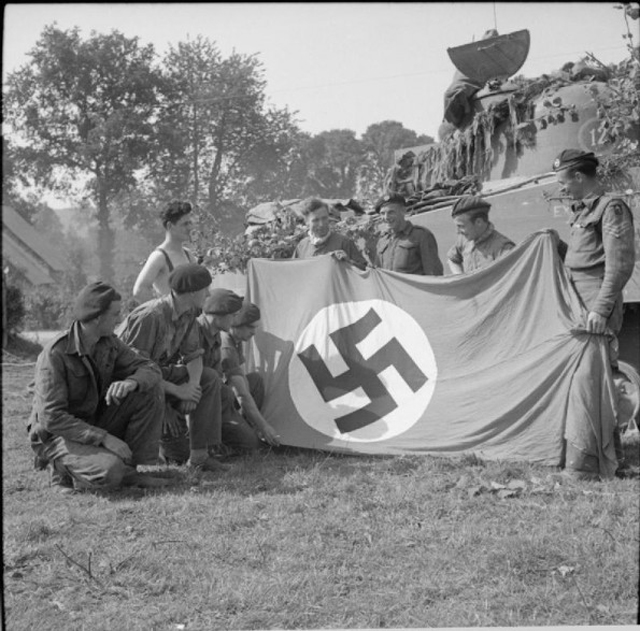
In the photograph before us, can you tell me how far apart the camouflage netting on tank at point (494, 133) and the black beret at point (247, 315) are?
216 cm

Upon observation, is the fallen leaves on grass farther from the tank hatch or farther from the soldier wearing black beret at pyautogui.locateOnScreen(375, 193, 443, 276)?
the tank hatch

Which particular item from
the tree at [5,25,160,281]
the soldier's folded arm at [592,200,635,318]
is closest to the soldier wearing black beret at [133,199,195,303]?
the soldier's folded arm at [592,200,635,318]

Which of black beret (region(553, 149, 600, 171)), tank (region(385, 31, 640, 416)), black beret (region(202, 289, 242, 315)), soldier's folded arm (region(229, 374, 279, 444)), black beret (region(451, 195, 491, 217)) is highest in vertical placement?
tank (region(385, 31, 640, 416))

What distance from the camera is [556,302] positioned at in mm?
5109

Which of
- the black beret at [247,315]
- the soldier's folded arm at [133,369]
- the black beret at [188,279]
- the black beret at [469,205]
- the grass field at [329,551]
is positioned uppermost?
the black beret at [469,205]

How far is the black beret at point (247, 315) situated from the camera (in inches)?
238

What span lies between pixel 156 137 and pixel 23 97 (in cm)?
398

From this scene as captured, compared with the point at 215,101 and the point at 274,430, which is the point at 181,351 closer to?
the point at 274,430

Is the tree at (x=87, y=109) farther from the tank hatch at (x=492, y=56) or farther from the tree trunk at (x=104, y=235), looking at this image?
the tank hatch at (x=492, y=56)

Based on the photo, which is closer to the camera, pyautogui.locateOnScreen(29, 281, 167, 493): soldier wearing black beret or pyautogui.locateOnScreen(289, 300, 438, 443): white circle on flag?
pyautogui.locateOnScreen(29, 281, 167, 493): soldier wearing black beret

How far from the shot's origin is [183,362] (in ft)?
17.6

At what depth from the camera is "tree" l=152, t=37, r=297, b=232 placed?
88.2 feet

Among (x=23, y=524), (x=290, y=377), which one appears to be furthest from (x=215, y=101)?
(x=23, y=524)

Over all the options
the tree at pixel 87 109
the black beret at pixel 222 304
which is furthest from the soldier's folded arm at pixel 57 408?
the tree at pixel 87 109
